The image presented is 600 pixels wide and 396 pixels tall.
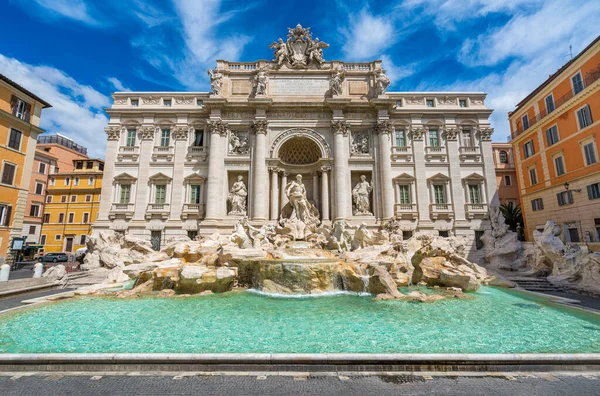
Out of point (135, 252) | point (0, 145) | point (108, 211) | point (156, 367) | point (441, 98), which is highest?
point (441, 98)

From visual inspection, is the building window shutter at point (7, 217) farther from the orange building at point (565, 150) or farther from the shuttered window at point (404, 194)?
the orange building at point (565, 150)

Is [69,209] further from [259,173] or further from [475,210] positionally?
[475,210]

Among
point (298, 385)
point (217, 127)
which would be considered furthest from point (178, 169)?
point (298, 385)

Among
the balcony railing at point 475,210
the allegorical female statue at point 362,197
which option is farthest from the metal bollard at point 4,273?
the balcony railing at point 475,210

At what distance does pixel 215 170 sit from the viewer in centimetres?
2147

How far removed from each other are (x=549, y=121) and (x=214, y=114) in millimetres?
27144

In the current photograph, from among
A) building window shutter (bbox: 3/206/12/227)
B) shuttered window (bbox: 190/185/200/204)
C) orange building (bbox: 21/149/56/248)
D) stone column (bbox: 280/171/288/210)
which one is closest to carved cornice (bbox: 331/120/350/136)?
stone column (bbox: 280/171/288/210)

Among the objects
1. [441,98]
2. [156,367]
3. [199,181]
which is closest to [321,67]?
[441,98]

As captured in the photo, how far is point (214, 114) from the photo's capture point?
22.3m

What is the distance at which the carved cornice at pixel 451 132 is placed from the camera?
22.8m

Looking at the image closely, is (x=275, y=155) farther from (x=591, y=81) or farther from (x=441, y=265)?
(x=591, y=81)

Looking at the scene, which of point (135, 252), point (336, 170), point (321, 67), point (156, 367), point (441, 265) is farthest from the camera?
point (321, 67)

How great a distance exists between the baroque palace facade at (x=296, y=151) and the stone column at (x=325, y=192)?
8 centimetres

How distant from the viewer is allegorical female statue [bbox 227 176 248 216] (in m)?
21.4
